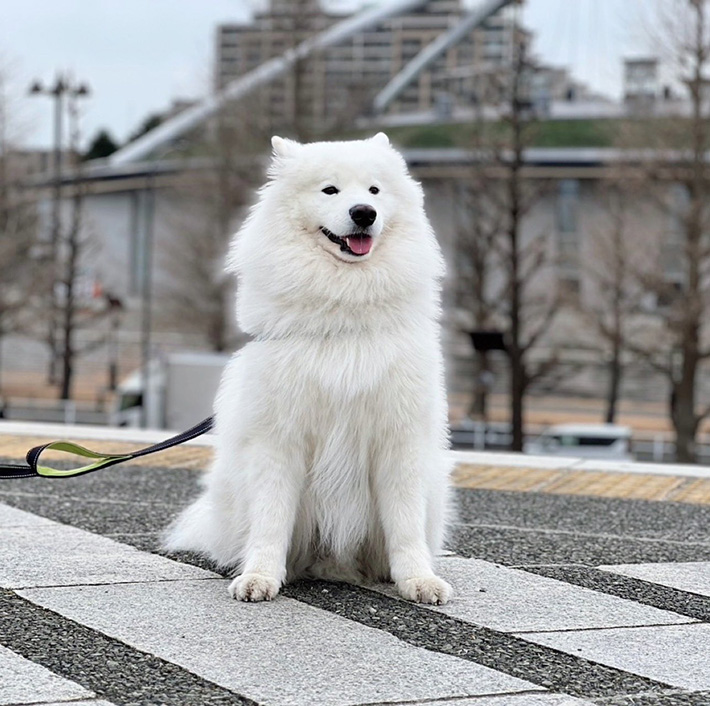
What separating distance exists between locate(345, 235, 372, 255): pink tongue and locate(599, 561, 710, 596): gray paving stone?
1.66 m

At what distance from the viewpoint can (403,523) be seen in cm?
410

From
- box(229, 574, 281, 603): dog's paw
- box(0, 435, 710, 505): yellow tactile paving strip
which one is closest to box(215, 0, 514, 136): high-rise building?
box(0, 435, 710, 505): yellow tactile paving strip

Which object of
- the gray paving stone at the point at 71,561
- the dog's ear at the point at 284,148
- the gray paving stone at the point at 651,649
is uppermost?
the dog's ear at the point at 284,148

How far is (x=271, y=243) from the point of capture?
4121 mm

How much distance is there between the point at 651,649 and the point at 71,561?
2.22 metres

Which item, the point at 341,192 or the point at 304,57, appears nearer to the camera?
the point at 341,192

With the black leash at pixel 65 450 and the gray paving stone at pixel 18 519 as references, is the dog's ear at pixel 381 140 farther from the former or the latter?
the gray paving stone at pixel 18 519

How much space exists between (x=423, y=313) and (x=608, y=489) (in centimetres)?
323

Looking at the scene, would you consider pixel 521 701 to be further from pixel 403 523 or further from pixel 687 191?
pixel 687 191

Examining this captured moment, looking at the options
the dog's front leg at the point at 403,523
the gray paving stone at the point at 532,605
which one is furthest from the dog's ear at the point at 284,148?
the gray paving stone at the point at 532,605

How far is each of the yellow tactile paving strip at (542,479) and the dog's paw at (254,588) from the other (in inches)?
125

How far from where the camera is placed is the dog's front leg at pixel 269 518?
4.00m

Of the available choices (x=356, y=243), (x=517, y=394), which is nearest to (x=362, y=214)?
(x=356, y=243)

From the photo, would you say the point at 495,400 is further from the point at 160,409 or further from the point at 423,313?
the point at 423,313
